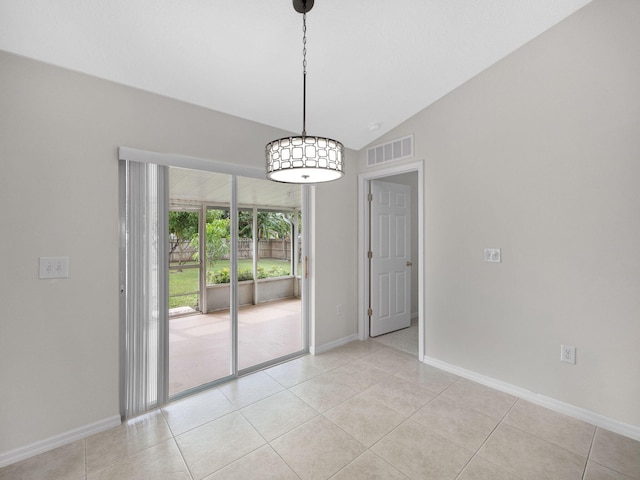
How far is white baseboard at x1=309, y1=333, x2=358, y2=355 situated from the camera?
11.1 feet

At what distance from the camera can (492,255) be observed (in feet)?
8.71

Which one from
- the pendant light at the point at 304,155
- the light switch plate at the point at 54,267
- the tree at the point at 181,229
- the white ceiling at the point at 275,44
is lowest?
the light switch plate at the point at 54,267

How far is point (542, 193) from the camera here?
2.36 meters

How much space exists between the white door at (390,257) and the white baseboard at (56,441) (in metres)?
2.85

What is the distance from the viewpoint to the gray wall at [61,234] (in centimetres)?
179

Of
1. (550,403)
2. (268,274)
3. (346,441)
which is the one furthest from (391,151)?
(346,441)

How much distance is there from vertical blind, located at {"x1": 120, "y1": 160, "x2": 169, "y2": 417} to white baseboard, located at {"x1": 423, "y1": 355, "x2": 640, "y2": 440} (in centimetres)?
265

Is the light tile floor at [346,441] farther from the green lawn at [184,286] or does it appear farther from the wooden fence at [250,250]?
the wooden fence at [250,250]

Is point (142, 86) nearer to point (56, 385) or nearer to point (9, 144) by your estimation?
point (9, 144)

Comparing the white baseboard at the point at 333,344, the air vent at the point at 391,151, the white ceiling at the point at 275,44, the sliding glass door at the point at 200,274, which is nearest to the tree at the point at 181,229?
the sliding glass door at the point at 200,274

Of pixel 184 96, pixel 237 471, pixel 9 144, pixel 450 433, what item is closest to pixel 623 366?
pixel 450 433

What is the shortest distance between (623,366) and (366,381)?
1873mm

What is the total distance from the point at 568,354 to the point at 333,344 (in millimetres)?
2233

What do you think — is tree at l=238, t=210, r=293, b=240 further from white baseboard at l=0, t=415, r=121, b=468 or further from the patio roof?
white baseboard at l=0, t=415, r=121, b=468
